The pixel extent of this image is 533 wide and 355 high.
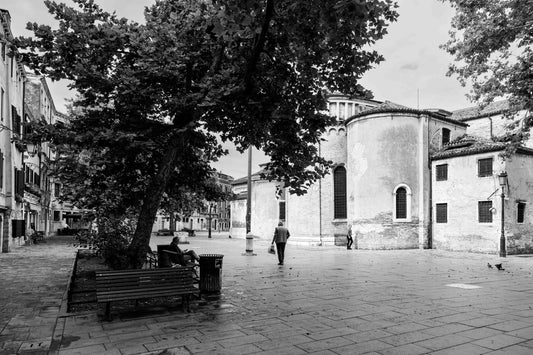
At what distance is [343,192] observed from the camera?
3091cm

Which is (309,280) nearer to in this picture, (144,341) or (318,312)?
(318,312)

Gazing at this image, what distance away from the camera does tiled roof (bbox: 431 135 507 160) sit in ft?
79.4

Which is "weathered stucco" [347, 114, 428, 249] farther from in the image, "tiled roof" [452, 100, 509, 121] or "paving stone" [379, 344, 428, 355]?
"paving stone" [379, 344, 428, 355]

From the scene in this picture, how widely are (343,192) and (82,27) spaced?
24.8m

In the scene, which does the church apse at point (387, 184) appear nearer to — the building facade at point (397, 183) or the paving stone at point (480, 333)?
the building facade at point (397, 183)

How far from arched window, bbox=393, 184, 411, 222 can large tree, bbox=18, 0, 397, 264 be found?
18602 mm

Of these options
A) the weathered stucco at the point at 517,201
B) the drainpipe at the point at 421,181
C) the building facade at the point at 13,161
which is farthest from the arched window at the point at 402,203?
the building facade at the point at 13,161

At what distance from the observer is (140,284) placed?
7078 millimetres

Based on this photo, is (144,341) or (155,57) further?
(155,57)

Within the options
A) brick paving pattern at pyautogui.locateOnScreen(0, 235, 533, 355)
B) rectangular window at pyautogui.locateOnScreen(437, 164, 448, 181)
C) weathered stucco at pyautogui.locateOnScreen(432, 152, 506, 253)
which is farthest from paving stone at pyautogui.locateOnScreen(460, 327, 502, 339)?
rectangular window at pyautogui.locateOnScreen(437, 164, 448, 181)

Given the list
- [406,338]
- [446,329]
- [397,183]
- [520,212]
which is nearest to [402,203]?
[397,183]

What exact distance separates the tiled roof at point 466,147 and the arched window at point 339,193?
656 cm

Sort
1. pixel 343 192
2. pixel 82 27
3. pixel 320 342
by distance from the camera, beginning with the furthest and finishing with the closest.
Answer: pixel 343 192, pixel 82 27, pixel 320 342

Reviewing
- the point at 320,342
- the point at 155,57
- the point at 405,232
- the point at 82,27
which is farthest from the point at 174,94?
the point at 405,232
